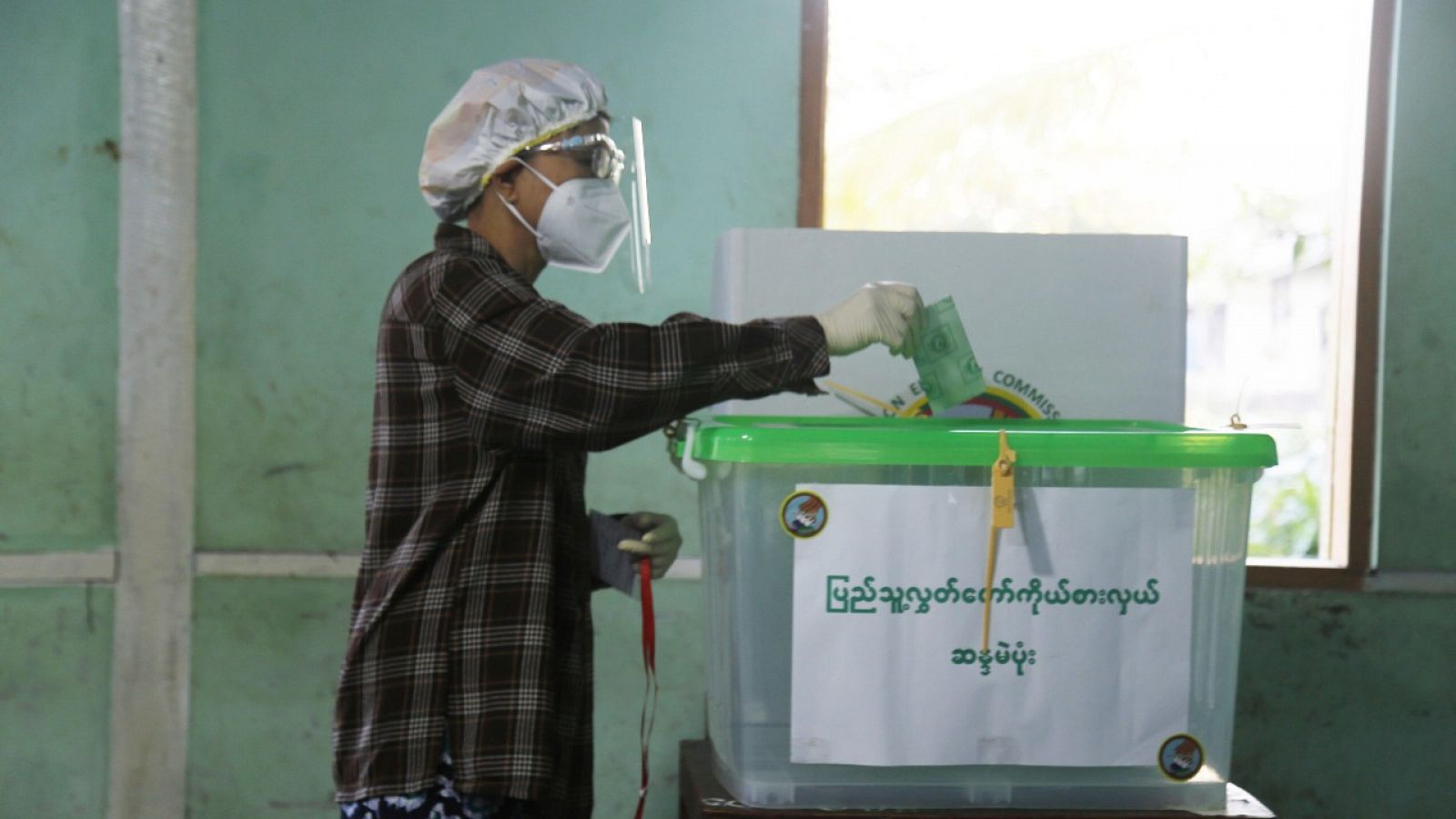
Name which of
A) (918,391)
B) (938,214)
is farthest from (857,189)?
(918,391)

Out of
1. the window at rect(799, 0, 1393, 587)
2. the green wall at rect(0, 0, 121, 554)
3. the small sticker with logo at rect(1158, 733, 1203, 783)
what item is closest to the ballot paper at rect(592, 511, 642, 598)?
the small sticker with logo at rect(1158, 733, 1203, 783)

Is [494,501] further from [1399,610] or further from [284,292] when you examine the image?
[1399,610]

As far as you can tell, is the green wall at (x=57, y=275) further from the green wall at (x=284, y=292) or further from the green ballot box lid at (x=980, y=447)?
the green ballot box lid at (x=980, y=447)

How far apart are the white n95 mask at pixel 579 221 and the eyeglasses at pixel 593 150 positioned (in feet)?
0.06

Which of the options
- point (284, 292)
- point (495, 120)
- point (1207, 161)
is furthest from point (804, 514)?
point (1207, 161)

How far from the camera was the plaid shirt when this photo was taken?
0.98 metres

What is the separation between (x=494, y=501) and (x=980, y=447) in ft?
1.31

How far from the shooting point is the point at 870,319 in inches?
40.5

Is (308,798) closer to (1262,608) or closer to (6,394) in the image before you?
(6,394)

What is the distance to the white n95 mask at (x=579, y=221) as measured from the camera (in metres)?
1.16

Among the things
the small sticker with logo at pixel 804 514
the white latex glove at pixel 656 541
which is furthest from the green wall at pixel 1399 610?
the small sticker with logo at pixel 804 514

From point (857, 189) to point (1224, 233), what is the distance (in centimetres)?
62

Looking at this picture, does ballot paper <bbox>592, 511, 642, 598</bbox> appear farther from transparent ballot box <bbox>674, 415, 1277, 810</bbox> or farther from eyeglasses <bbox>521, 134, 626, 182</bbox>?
eyeglasses <bbox>521, 134, 626, 182</bbox>

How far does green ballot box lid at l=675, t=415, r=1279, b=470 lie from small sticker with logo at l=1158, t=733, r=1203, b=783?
212 mm
